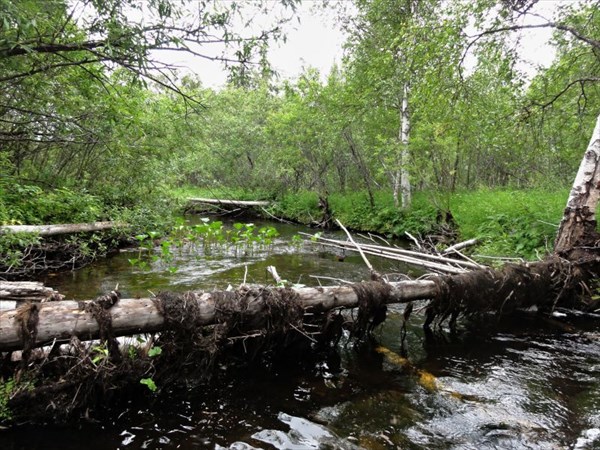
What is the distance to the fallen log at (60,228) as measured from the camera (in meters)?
6.56

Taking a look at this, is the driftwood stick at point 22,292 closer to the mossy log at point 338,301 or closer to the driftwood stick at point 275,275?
the mossy log at point 338,301

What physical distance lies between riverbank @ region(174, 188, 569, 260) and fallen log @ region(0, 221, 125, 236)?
9079 millimetres

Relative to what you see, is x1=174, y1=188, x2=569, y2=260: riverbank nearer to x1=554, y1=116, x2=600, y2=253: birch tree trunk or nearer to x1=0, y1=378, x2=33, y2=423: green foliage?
x1=554, y1=116, x2=600, y2=253: birch tree trunk

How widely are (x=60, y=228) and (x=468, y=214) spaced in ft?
38.3

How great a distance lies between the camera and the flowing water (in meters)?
2.82

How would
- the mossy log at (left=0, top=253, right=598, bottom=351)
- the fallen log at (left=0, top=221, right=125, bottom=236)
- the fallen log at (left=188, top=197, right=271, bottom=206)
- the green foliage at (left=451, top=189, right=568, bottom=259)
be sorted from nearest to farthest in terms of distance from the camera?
the mossy log at (left=0, top=253, right=598, bottom=351) → the fallen log at (left=0, top=221, right=125, bottom=236) → the green foliage at (left=451, top=189, right=568, bottom=259) → the fallen log at (left=188, top=197, right=271, bottom=206)

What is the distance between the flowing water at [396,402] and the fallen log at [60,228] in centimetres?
522

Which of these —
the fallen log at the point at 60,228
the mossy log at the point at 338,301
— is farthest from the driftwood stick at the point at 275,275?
the fallen log at the point at 60,228

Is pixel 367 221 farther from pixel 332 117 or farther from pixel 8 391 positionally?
pixel 8 391

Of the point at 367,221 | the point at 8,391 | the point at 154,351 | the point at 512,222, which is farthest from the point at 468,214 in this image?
the point at 8,391

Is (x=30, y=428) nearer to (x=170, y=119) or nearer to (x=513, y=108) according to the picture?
(x=513, y=108)

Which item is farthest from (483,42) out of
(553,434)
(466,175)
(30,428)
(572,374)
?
(466,175)

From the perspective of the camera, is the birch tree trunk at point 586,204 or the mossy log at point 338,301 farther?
the birch tree trunk at point 586,204

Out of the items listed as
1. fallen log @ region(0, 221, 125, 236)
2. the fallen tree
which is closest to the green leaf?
the fallen tree
